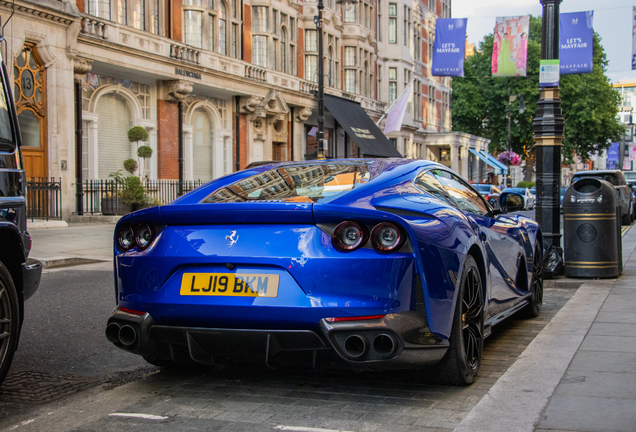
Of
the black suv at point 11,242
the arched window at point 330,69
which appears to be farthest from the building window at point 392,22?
the black suv at point 11,242

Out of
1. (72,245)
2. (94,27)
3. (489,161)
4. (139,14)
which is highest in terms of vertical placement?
(139,14)

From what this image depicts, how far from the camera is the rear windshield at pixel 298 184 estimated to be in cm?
429

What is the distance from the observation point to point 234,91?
28.3 metres

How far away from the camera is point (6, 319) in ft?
13.5

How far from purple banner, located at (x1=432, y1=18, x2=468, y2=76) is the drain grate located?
2215 centimetres

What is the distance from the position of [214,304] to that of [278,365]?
0.47m

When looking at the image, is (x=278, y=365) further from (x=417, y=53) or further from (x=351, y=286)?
(x=417, y=53)

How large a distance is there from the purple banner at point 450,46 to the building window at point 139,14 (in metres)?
9.69

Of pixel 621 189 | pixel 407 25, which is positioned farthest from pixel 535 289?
pixel 407 25

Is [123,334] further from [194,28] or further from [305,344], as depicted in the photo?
[194,28]

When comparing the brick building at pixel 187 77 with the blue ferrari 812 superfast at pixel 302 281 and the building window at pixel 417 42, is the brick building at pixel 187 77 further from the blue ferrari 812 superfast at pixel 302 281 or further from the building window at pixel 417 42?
the blue ferrari 812 superfast at pixel 302 281

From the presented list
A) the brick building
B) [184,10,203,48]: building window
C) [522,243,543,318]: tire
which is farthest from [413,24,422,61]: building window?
[522,243,543,318]: tire

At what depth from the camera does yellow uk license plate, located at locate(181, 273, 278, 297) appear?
3814 millimetres

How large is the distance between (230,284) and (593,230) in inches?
272
